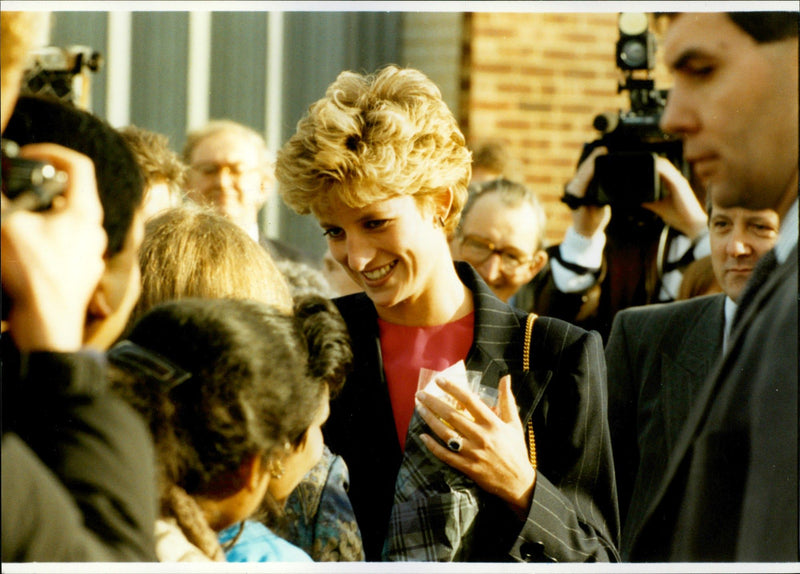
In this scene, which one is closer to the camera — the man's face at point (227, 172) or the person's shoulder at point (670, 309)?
the person's shoulder at point (670, 309)

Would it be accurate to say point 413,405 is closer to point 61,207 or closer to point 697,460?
point 697,460

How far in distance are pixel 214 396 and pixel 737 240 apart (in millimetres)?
930

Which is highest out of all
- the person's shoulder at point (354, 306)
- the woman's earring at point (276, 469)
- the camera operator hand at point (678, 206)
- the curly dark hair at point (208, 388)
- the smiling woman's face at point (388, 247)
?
the camera operator hand at point (678, 206)

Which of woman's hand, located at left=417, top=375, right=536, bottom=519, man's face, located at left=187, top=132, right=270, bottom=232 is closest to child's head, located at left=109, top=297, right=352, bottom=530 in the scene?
woman's hand, located at left=417, top=375, right=536, bottom=519

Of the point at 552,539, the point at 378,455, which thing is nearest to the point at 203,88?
the point at 378,455

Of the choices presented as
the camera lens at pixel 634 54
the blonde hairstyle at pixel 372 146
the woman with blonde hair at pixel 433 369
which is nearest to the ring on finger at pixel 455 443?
the woman with blonde hair at pixel 433 369

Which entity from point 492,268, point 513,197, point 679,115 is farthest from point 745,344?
point 513,197

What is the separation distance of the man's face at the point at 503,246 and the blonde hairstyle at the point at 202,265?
1.04 metres

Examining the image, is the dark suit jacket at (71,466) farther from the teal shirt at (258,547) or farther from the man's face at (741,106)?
the man's face at (741,106)

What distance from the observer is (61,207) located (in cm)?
174

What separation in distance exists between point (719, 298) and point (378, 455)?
0.72m

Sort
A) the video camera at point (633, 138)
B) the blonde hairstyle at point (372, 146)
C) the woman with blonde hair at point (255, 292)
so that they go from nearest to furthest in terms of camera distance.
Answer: the woman with blonde hair at point (255, 292)
the blonde hairstyle at point (372, 146)
the video camera at point (633, 138)

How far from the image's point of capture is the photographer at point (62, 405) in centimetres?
160

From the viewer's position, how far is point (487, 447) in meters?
1.92
